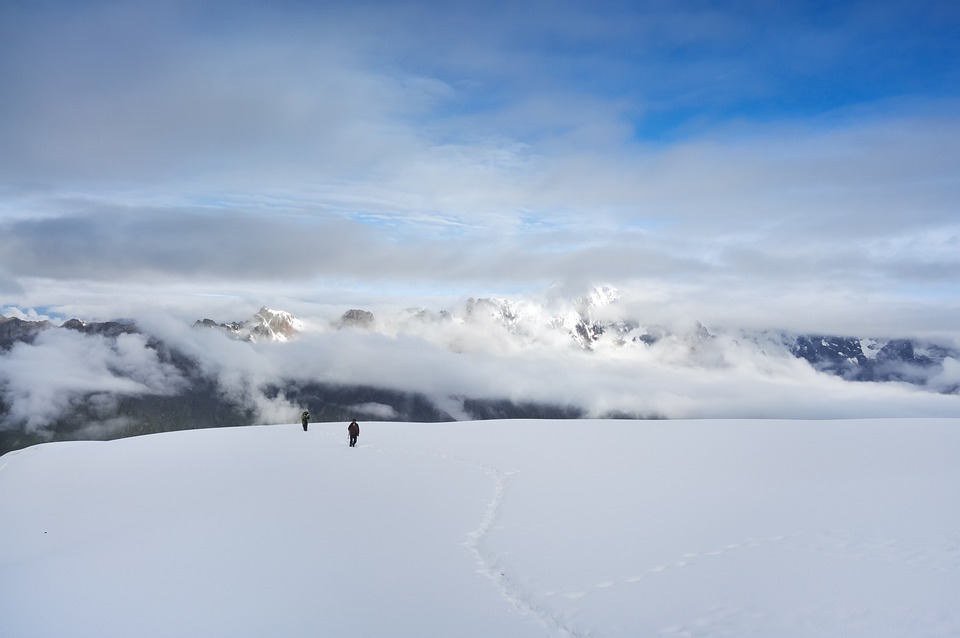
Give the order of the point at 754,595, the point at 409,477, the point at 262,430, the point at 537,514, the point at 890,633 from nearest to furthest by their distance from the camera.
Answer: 1. the point at 890,633
2. the point at 754,595
3. the point at 537,514
4. the point at 409,477
5. the point at 262,430

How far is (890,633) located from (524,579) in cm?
607

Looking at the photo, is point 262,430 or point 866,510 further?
point 262,430

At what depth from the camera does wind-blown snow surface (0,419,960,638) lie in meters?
10.1

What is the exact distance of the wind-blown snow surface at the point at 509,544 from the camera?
10070mm

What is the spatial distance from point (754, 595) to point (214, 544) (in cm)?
1202

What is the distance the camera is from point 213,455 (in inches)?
1188

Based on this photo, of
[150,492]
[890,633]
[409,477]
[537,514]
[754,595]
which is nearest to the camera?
[890,633]

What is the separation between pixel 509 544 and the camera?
47.3 ft

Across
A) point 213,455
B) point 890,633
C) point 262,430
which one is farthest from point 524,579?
point 262,430

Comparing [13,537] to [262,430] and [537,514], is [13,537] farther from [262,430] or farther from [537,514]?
[262,430]

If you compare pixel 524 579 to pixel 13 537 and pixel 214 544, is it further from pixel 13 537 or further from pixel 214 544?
pixel 13 537

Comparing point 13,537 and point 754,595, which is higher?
point 754,595

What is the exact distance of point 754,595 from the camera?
10.2m

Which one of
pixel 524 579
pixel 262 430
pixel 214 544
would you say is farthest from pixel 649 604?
pixel 262 430
